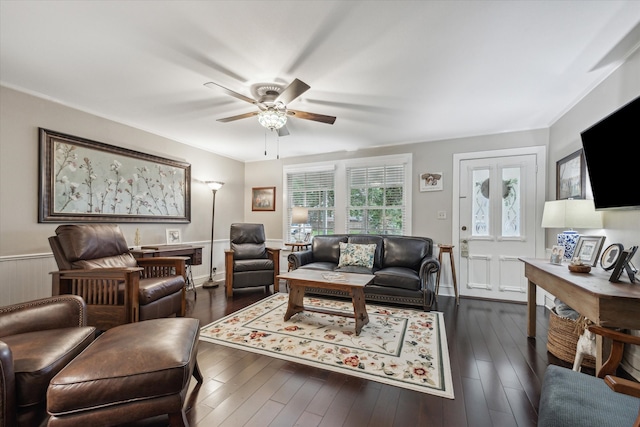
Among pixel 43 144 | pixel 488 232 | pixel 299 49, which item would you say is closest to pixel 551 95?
pixel 488 232

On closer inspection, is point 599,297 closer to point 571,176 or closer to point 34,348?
point 571,176

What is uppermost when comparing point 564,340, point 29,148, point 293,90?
point 293,90

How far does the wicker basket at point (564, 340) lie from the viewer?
6.82 feet

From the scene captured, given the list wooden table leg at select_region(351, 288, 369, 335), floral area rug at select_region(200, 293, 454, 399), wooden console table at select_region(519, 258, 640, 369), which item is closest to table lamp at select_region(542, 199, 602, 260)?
wooden console table at select_region(519, 258, 640, 369)

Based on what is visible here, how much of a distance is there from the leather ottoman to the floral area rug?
105 cm

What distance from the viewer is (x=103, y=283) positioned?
2.45 meters

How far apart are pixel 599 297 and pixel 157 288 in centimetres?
326

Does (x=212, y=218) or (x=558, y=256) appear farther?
(x=212, y=218)

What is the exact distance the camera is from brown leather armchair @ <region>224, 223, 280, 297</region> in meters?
4.06

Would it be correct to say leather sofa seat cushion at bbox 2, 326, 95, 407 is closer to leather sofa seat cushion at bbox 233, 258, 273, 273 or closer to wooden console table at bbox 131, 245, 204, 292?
wooden console table at bbox 131, 245, 204, 292

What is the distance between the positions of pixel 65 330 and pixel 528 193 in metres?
4.93

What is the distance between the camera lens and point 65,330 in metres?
1.59

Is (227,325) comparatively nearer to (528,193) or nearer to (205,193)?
(205,193)

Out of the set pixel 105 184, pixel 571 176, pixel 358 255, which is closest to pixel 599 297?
pixel 571 176
